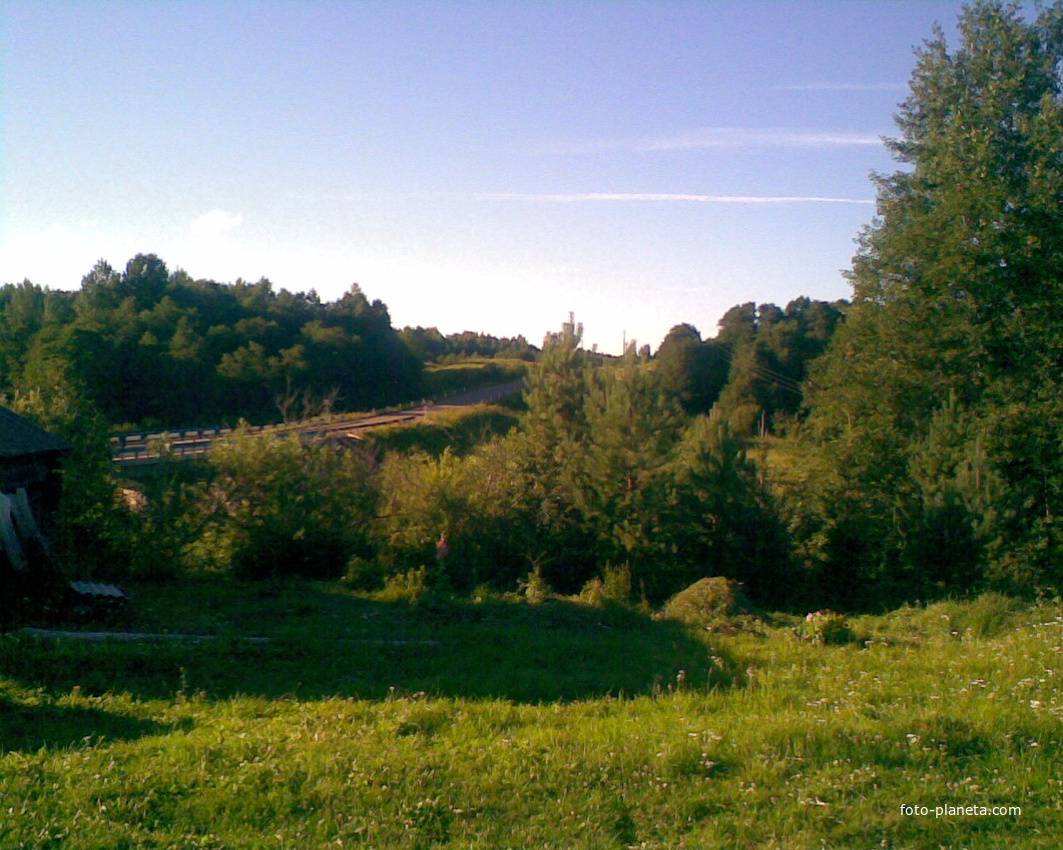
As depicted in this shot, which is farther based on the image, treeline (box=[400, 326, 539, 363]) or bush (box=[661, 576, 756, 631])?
treeline (box=[400, 326, 539, 363])

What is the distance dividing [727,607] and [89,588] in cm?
942

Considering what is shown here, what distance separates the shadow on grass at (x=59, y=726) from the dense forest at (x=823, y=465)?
8760mm

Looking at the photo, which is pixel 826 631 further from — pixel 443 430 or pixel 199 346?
pixel 199 346

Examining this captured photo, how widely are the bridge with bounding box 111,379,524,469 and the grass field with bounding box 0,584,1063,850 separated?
977cm

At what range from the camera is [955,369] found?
20188 millimetres

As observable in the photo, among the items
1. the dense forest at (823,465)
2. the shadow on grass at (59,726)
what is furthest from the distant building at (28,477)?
the shadow on grass at (59,726)

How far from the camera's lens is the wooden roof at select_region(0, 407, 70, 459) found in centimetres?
1489

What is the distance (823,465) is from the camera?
64.4 feet

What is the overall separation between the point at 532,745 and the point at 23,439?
13734mm

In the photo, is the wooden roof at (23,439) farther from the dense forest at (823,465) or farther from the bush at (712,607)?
the bush at (712,607)

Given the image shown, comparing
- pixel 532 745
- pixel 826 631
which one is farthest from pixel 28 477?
pixel 826 631

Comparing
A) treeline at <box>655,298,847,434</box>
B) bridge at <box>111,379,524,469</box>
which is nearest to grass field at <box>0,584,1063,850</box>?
bridge at <box>111,379,524,469</box>

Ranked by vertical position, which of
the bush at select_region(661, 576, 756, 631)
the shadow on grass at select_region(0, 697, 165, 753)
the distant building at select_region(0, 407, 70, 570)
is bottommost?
the bush at select_region(661, 576, 756, 631)

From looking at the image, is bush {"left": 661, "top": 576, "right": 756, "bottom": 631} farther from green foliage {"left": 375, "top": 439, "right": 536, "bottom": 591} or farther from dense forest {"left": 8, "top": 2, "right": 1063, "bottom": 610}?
green foliage {"left": 375, "top": 439, "right": 536, "bottom": 591}
